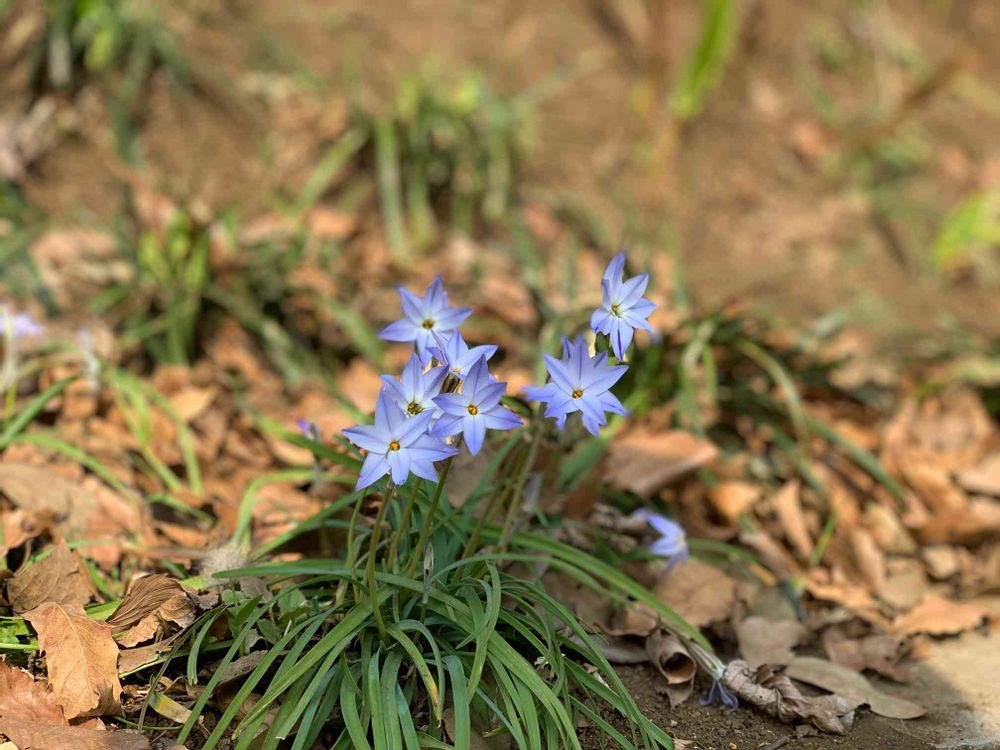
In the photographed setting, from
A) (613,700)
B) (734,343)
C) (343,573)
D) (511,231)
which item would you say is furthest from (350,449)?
(511,231)

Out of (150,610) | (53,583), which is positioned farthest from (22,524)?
(150,610)

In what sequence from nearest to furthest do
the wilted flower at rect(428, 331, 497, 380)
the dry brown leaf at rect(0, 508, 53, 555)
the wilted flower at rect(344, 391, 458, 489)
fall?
1. the wilted flower at rect(344, 391, 458, 489)
2. the wilted flower at rect(428, 331, 497, 380)
3. the dry brown leaf at rect(0, 508, 53, 555)

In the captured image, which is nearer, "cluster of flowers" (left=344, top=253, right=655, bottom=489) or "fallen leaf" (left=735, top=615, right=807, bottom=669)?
"cluster of flowers" (left=344, top=253, right=655, bottom=489)

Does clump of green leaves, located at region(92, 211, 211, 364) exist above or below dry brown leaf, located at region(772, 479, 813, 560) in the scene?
above

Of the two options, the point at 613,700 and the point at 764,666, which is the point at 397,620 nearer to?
the point at 613,700

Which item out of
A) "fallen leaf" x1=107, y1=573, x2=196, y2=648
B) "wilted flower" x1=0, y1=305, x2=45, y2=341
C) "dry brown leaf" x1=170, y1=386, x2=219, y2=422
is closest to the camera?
"fallen leaf" x1=107, y1=573, x2=196, y2=648

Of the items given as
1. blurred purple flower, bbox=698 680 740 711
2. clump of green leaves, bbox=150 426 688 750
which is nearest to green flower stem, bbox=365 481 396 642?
clump of green leaves, bbox=150 426 688 750

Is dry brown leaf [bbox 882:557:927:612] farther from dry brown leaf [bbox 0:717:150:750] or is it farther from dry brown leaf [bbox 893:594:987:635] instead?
dry brown leaf [bbox 0:717:150:750]
